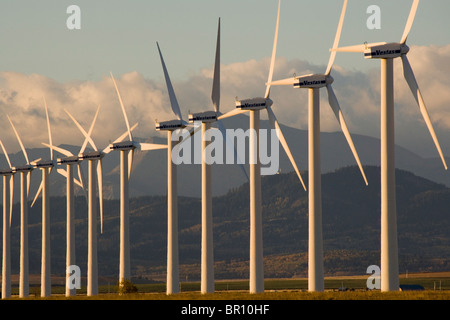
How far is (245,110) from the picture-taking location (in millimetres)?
127250

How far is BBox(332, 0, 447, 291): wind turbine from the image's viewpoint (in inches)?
3814

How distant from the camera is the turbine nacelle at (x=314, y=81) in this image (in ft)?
365

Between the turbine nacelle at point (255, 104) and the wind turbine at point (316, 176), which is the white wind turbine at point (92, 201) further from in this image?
the wind turbine at point (316, 176)

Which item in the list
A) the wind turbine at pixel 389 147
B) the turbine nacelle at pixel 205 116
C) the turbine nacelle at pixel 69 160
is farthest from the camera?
the turbine nacelle at pixel 69 160

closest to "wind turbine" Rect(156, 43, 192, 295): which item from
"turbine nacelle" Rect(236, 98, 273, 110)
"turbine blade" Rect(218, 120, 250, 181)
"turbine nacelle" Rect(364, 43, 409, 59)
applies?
"turbine blade" Rect(218, 120, 250, 181)

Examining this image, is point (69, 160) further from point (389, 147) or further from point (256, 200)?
point (389, 147)

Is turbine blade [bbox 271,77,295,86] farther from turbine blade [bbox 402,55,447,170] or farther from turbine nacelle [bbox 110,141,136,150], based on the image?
turbine nacelle [bbox 110,141,136,150]

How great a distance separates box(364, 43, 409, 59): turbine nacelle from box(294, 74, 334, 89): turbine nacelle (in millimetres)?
11148

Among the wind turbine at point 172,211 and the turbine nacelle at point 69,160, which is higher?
the turbine nacelle at point 69,160

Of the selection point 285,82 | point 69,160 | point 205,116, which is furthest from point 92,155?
point 285,82

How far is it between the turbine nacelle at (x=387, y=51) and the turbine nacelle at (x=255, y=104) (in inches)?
1036

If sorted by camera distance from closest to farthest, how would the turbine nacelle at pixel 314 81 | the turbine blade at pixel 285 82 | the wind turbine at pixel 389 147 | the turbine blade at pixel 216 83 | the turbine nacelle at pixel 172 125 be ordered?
the wind turbine at pixel 389 147, the turbine nacelle at pixel 314 81, the turbine blade at pixel 285 82, the turbine blade at pixel 216 83, the turbine nacelle at pixel 172 125

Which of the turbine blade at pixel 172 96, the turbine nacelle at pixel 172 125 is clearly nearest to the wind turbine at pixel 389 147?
the turbine blade at pixel 172 96
